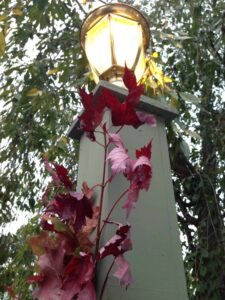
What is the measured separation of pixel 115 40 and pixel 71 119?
7.65 ft

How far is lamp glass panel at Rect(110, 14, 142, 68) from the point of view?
4.77 ft

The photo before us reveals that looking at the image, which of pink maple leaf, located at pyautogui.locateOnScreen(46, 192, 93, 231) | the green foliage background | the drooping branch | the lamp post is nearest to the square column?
the lamp post

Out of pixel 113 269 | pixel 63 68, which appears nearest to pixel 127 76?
pixel 113 269

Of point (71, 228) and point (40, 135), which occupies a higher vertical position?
point (40, 135)

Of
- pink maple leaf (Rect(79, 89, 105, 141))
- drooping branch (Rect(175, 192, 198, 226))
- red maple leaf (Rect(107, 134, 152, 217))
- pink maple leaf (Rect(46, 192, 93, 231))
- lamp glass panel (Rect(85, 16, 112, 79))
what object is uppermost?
drooping branch (Rect(175, 192, 198, 226))

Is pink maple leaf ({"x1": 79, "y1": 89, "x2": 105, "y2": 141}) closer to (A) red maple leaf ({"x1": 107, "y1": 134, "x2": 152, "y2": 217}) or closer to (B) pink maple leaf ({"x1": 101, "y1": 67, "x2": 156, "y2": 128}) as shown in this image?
(B) pink maple leaf ({"x1": 101, "y1": 67, "x2": 156, "y2": 128})

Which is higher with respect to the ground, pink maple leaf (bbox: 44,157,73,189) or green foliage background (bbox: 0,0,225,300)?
green foliage background (bbox: 0,0,225,300)

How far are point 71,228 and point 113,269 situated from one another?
14cm

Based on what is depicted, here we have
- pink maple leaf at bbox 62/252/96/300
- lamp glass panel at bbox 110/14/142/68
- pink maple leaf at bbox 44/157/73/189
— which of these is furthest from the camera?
lamp glass panel at bbox 110/14/142/68

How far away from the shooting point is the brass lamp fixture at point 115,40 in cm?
145

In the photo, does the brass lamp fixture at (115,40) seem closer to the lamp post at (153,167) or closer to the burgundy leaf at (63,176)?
the lamp post at (153,167)

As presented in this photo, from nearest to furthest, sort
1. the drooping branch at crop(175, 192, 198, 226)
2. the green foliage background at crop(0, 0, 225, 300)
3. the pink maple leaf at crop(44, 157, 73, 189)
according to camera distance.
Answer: the pink maple leaf at crop(44, 157, 73, 189) < the green foliage background at crop(0, 0, 225, 300) < the drooping branch at crop(175, 192, 198, 226)

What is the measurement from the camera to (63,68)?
7.89 feet

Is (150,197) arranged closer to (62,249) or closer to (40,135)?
(62,249)
